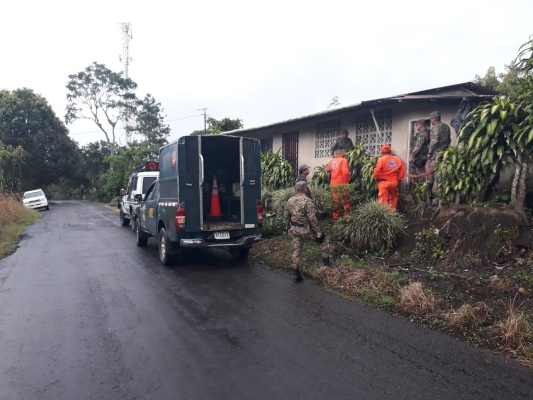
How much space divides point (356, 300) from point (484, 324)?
173cm

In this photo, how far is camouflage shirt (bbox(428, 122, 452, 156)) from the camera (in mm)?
9148

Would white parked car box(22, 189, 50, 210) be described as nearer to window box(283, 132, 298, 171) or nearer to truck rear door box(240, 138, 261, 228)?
window box(283, 132, 298, 171)

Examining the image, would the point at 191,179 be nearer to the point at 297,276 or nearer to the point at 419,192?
the point at 297,276

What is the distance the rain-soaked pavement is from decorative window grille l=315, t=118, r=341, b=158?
691 centimetres

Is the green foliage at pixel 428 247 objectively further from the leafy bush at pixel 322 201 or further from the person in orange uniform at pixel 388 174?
the leafy bush at pixel 322 201

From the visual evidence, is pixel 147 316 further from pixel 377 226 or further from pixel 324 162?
pixel 324 162

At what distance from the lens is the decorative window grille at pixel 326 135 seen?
1320cm

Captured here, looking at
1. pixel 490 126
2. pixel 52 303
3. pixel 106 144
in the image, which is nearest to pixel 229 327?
pixel 52 303

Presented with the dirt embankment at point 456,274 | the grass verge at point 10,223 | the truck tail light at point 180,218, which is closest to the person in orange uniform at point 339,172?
the dirt embankment at point 456,274

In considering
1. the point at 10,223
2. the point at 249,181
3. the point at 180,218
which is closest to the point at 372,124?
the point at 249,181

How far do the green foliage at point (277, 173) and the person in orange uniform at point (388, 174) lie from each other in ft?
16.5

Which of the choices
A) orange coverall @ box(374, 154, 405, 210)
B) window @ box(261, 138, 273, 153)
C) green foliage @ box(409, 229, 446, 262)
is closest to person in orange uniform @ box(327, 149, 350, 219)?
orange coverall @ box(374, 154, 405, 210)

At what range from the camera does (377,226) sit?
825 cm

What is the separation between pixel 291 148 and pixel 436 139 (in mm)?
7035
